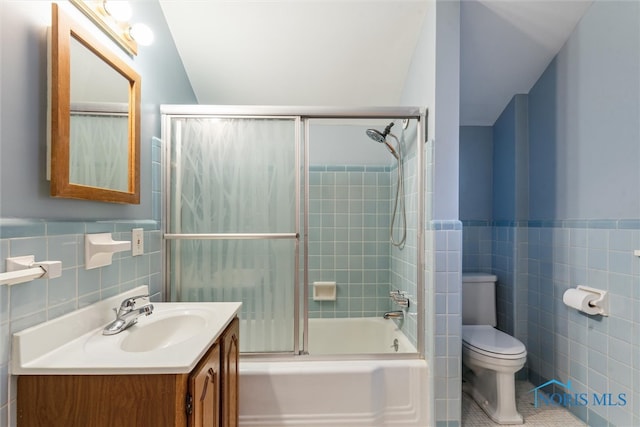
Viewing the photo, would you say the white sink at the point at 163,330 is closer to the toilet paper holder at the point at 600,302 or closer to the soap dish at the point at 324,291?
the soap dish at the point at 324,291

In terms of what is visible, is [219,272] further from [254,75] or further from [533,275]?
[533,275]

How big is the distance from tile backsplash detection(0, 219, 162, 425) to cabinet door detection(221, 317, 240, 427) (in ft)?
1.75

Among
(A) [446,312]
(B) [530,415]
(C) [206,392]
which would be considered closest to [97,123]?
(C) [206,392]

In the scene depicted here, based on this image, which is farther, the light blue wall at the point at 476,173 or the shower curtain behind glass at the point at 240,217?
the light blue wall at the point at 476,173

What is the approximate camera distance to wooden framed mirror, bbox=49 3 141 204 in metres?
1.03

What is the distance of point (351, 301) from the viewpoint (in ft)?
8.80

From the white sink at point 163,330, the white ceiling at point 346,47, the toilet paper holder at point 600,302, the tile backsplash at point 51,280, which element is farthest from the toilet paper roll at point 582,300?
the tile backsplash at point 51,280

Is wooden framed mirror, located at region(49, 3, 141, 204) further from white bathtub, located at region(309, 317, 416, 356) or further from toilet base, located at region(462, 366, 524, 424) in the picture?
toilet base, located at region(462, 366, 524, 424)

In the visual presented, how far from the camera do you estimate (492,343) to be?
188 centimetres

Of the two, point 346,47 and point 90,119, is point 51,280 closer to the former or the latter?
point 90,119

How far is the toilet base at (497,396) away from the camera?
1783 mm

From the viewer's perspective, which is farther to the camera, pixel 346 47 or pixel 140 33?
pixel 346 47

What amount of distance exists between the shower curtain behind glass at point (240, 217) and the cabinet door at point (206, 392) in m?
0.62

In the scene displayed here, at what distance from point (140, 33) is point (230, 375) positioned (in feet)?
5.36
